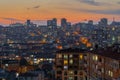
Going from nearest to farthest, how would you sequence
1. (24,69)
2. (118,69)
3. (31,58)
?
(118,69)
(24,69)
(31,58)

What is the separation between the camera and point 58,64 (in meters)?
68.2

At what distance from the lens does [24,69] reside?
89.1 m

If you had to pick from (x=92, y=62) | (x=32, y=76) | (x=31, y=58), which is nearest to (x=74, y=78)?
(x=32, y=76)

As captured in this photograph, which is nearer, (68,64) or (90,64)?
(90,64)

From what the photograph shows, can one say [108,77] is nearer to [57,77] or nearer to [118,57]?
[118,57]

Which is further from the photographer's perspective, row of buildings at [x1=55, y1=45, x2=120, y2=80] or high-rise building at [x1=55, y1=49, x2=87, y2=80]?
high-rise building at [x1=55, y1=49, x2=87, y2=80]

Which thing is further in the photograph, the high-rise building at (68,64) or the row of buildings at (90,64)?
the high-rise building at (68,64)

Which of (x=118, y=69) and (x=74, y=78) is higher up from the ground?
(x=118, y=69)

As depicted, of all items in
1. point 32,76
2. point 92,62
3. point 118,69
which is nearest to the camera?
point 118,69

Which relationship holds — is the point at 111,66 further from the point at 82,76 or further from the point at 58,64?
the point at 58,64

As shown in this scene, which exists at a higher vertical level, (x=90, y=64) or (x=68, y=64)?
(x=90, y=64)

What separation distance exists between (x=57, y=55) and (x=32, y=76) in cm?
1274

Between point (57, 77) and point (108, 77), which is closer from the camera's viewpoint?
point (108, 77)

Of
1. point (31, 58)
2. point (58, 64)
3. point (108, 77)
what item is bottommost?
point (31, 58)
